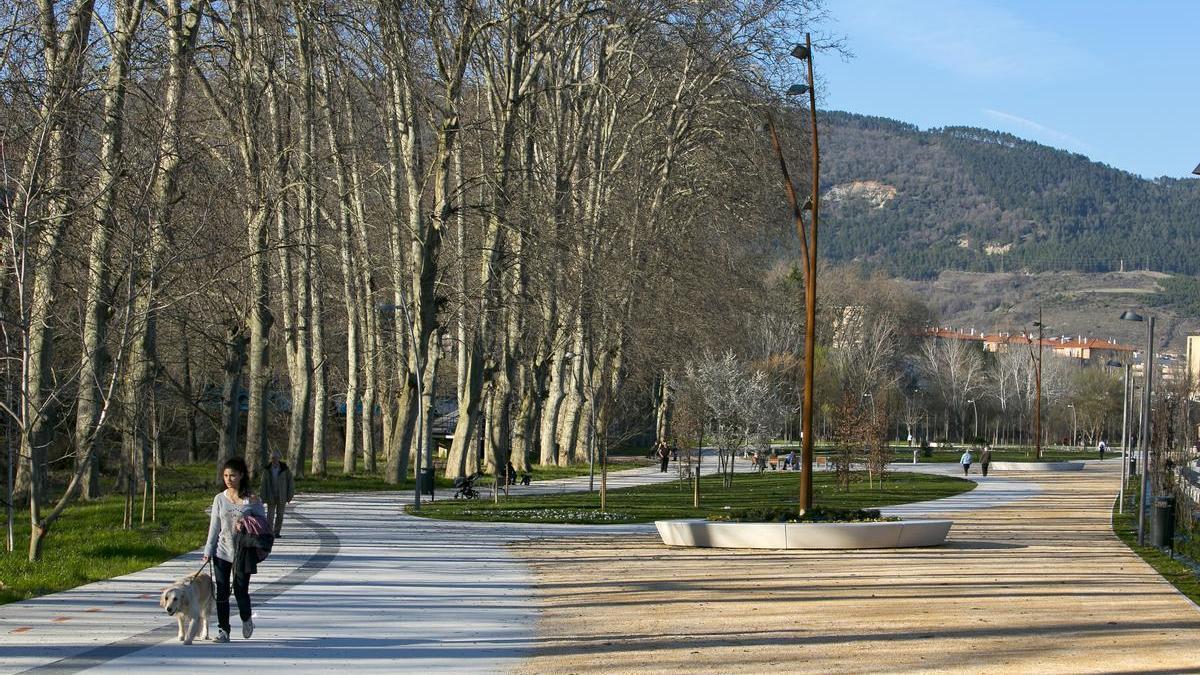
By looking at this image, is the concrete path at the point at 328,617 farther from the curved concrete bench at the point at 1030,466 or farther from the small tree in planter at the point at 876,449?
the curved concrete bench at the point at 1030,466

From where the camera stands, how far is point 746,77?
168 feet

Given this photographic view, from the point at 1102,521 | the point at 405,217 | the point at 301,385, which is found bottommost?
the point at 1102,521

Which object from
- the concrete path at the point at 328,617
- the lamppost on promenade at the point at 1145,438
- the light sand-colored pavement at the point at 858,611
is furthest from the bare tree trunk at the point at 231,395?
the lamppost on promenade at the point at 1145,438

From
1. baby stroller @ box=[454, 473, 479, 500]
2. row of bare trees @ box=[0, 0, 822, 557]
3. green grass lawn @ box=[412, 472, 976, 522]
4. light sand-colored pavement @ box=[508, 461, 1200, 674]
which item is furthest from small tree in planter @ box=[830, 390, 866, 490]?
light sand-colored pavement @ box=[508, 461, 1200, 674]

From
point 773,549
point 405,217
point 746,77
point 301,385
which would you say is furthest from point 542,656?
point 746,77

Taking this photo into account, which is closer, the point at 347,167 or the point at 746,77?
the point at 347,167

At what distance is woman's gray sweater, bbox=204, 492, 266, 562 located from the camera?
1160 cm

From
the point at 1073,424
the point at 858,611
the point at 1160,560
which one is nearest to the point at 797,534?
the point at 1160,560

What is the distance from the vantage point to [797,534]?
74.9 feet

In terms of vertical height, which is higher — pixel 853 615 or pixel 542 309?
pixel 542 309

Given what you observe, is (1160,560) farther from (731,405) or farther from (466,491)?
(731,405)

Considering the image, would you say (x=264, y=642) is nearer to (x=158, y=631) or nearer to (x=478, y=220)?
(x=158, y=631)

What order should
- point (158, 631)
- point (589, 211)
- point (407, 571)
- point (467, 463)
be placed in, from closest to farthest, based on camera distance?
1. point (158, 631)
2. point (407, 571)
3. point (467, 463)
4. point (589, 211)

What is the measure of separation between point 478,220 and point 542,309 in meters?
3.73
